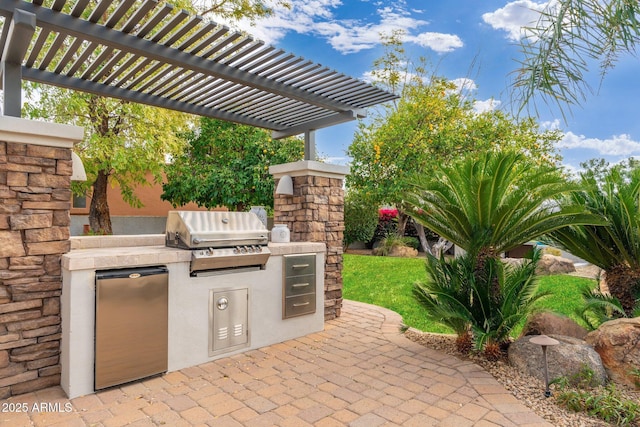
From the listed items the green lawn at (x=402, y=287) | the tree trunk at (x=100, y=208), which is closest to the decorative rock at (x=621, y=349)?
the green lawn at (x=402, y=287)


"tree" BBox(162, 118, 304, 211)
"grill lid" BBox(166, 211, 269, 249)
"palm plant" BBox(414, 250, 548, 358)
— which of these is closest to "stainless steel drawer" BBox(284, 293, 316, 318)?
"grill lid" BBox(166, 211, 269, 249)

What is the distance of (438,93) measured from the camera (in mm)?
13891

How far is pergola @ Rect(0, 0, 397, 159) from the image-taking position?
10.6 feet

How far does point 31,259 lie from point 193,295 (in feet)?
4.74

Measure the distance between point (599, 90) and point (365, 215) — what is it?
44.8 feet

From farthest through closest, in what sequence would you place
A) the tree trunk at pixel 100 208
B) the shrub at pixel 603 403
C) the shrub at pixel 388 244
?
the shrub at pixel 388 244 → the tree trunk at pixel 100 208 → the shrub at pixel 603 403

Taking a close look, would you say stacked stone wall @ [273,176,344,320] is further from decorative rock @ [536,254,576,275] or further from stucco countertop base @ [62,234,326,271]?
decorative rock @ [536,254,576,275]

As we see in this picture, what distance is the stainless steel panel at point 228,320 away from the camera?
418 centimetres

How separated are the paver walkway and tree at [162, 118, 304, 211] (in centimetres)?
900

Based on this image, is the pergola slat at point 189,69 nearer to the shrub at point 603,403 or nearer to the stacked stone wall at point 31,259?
the stacked stone wall at point 31,259

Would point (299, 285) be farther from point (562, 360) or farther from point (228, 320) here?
point (562, 360)

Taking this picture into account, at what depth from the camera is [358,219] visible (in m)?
16.1

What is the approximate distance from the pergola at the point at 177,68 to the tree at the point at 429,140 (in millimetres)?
Result: 7278

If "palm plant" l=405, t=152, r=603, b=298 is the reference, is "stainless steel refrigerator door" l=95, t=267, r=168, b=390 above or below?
below
